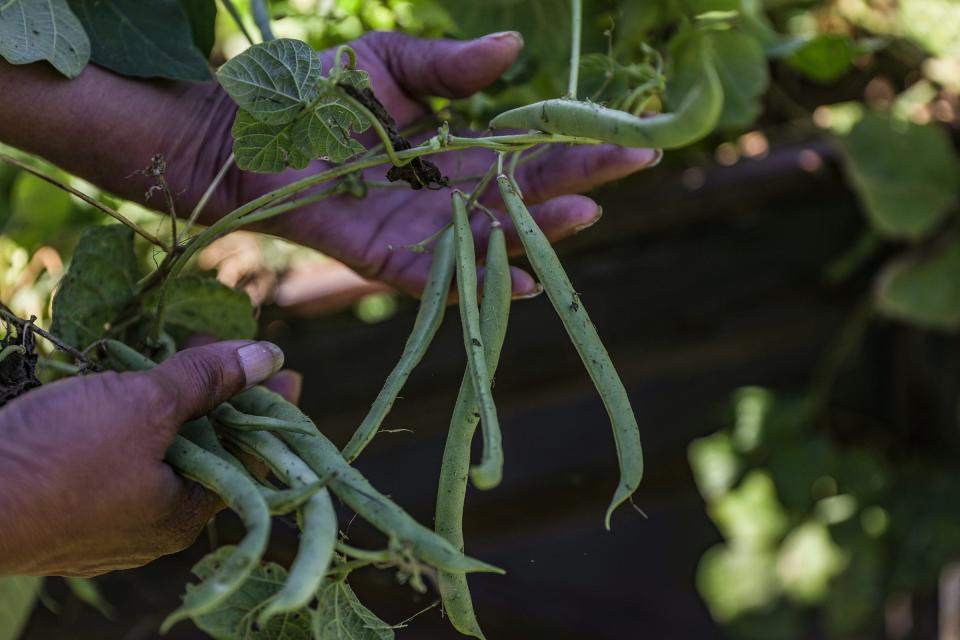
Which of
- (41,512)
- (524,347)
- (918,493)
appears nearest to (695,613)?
(918,493)

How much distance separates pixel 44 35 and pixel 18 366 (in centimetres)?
24

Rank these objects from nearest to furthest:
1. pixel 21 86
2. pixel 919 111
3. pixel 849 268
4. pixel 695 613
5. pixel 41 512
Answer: pixel 41 512, pixel 21 86, pixel 919 111, pixel 849 268, pixel 695 613

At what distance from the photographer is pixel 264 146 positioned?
590 millimetres

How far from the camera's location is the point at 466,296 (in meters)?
0.54

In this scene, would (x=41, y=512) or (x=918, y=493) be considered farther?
(x=918, y=493)

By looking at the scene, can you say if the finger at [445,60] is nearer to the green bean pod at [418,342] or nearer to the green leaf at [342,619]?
the green bean pod at [418,342]

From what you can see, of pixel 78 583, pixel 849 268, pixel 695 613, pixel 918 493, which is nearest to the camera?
pixel 78 583

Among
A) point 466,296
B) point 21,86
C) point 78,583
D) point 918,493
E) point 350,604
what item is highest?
point 21,86

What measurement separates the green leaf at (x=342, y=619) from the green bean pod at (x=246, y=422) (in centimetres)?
8

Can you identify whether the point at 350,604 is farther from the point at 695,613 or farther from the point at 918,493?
the point at 695,613

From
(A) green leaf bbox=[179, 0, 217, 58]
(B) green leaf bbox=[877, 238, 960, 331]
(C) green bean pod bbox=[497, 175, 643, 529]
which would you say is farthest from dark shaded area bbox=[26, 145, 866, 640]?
(C) green bean pod bbox=[497, 175, 643, 529]

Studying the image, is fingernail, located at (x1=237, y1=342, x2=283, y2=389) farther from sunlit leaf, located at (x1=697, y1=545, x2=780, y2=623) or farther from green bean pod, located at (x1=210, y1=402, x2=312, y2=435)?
sunlit leaf, located at (x1=697, y1=545, x2=780, y2=623)

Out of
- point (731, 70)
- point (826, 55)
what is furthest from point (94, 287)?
point (826, 55)

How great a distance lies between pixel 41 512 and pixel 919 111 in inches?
49.4
